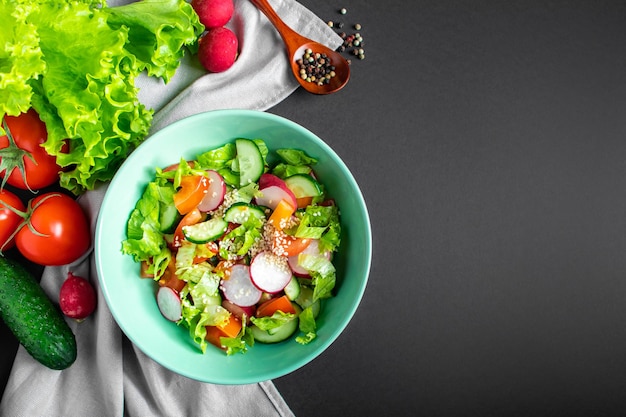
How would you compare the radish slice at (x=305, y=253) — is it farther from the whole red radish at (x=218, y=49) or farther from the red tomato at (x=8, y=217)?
the red tomato at (x=8, y=217)

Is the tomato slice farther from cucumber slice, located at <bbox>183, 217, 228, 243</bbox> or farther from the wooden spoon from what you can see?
the wooden spoon

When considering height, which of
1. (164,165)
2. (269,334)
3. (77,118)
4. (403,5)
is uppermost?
(403,5)

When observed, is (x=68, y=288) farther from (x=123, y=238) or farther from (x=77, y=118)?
(x=77, y=118)

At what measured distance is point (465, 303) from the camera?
203 centimetres

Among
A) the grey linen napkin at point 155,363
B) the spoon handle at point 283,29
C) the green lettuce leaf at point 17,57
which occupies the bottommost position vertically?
the grey linen napkin at point 155,363

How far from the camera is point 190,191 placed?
1.69 metres

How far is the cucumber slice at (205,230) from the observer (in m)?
1.66

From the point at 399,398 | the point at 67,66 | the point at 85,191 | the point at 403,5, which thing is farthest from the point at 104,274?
the point at 403,5

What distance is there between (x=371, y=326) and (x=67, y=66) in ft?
4.10

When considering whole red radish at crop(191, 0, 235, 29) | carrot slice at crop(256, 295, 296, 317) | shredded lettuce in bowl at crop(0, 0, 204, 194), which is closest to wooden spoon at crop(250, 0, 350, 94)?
whole red radish at crop(191, 0, 235, 29)

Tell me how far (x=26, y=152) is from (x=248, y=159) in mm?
658

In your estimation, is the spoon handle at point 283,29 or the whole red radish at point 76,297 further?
the spoon handle at point 283,29

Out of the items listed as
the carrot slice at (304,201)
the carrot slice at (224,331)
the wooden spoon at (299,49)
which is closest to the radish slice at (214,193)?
the carrot slice at (304,201)

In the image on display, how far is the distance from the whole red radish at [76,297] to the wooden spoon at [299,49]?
0.95 metres
